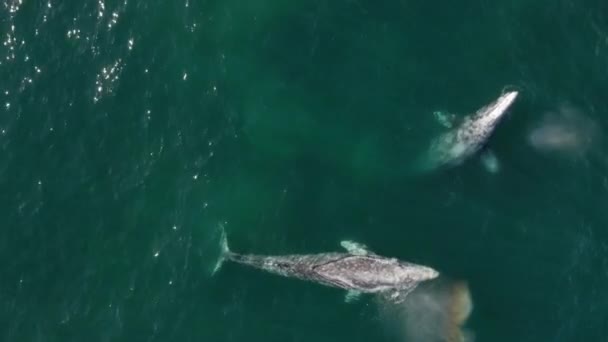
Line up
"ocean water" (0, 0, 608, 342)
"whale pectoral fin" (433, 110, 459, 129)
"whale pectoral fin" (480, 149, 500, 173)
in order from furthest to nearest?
1. "whale pectoral fin" (433, 110, 459, 129)
2. "whale pectoral fin" (480, 149, 500, 173)
3. "ocean water" (0, 0, 608, 342)

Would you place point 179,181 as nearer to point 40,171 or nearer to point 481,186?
point 40,171

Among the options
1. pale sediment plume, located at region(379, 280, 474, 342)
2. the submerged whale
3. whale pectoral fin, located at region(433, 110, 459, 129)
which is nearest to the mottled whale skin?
whale pectoral fin, located at region(433, 110, 459, 129)

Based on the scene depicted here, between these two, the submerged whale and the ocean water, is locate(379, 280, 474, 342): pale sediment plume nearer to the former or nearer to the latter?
the ocean water

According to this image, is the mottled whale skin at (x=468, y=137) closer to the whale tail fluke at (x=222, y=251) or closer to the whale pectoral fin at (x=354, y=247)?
the whale pectoral fin at (x=354, y=247)

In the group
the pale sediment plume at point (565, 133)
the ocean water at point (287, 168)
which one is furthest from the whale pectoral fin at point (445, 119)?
the pale sediment plume at point (565, 133)

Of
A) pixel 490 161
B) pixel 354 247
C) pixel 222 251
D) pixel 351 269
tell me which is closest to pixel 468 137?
pixel 490 161

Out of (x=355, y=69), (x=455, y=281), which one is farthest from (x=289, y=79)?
(x=455, y=281)
